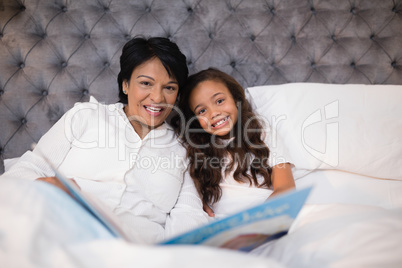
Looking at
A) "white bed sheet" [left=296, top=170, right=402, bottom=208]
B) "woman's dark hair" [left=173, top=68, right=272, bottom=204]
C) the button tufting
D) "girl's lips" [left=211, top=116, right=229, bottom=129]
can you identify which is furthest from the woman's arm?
Result: the button tufting

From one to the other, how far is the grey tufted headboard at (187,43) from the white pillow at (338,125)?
22 centimetres

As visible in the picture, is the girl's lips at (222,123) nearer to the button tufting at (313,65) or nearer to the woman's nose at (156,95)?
A: the woman's nose at (156,95)

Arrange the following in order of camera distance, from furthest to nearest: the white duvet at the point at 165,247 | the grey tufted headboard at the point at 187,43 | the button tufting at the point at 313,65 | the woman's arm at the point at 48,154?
the button tufting at the point at 313,65 → the grey tufted headboard at the point at 187,43 → the woman's arm at the point at 48,154 → the white duvet at the point at 165,247

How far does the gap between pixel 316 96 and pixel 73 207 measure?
117 cm

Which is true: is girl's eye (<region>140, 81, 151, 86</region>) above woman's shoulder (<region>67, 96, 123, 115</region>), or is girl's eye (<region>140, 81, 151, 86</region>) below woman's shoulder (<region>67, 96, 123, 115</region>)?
above

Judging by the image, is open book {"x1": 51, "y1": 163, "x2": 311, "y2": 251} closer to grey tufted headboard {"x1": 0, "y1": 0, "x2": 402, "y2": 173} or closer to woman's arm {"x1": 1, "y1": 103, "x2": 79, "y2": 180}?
woman's arm {"x1": 1, "y1": 103, "x2": 79, "y2": 180}

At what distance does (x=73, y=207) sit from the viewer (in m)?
0.60

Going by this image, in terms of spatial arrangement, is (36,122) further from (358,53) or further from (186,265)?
(358,53)

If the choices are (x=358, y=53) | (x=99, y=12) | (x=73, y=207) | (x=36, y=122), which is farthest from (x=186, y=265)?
(x=358, y=53)

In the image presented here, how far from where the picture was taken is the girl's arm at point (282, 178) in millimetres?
1067

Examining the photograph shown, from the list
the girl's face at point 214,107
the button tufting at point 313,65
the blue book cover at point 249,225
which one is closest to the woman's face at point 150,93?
the girl's face at point 214,107

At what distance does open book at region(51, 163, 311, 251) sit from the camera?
1.75 ft

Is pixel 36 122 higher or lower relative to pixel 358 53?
lower

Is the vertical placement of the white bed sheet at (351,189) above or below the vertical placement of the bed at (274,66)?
below
